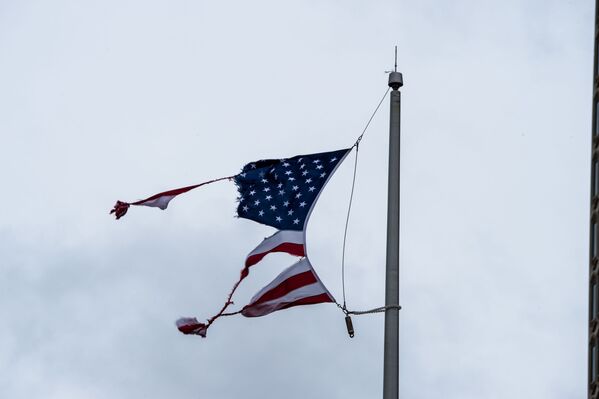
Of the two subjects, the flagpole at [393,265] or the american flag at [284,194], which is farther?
the american flag at [284,194]

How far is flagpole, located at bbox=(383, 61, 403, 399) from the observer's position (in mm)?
23969

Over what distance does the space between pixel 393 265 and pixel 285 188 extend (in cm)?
470

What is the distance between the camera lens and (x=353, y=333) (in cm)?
2555

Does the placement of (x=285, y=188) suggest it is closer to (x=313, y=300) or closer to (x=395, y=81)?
(x=313, y=300)

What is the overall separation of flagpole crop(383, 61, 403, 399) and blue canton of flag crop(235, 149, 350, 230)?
8.13ft

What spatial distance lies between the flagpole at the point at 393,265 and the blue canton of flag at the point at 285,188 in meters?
2.48

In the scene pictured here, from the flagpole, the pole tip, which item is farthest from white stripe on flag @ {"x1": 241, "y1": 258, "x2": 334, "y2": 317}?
the pole tip

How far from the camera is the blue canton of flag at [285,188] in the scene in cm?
2865

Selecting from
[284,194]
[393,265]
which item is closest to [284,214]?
[284,194]

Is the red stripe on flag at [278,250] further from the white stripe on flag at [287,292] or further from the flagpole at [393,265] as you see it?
the flagpole at [393,265]

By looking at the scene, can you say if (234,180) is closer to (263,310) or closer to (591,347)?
(263,310)

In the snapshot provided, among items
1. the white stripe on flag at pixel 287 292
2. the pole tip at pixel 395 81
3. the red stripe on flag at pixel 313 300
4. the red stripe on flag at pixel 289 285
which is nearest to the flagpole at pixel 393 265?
the pole tip at pixel 395 81

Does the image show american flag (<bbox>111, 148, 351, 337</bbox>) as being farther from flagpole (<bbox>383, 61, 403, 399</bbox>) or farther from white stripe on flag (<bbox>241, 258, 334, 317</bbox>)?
flagpole (<bbox>383, 61, 403, 399</bbox>)

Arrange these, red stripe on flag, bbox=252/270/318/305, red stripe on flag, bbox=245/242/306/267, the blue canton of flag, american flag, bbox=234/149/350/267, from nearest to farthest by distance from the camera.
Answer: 1. red stripe on flag, bbox=252/270/318/305
2. red stripe on flag, bbox=245/242/306/267
3. american flag, bbox=234/149/350/267
4. the blue canton of flag
